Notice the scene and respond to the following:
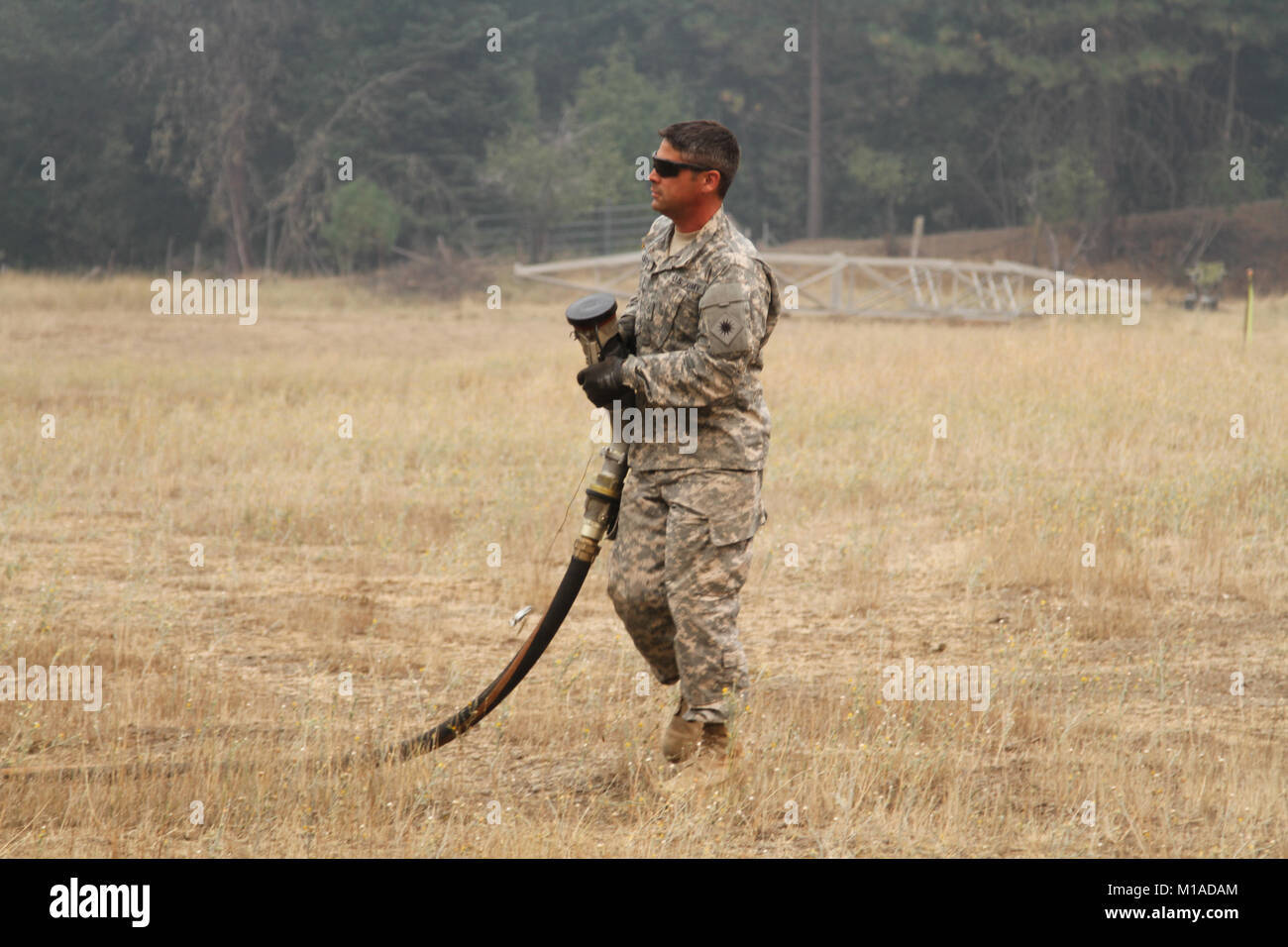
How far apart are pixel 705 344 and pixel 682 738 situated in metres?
1.29

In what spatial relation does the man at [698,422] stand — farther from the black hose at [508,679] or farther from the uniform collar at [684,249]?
the black hose at [508,679]

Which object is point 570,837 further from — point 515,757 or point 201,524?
point 201,524

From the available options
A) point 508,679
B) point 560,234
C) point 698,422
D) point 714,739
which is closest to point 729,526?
point 698,422

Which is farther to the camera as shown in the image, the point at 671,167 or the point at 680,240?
the point at 680,240

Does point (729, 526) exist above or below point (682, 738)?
above

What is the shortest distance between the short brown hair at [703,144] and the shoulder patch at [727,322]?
1.15 ft

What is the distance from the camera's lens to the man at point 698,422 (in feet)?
13.7

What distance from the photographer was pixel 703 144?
423 cm

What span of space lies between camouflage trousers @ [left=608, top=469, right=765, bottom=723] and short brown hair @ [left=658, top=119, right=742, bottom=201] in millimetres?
946

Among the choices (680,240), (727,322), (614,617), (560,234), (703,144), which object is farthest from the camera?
(560,234)

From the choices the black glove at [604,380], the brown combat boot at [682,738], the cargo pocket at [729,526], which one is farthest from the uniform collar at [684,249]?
the brown combat boot at [682,738]

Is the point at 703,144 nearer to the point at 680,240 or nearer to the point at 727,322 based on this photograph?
the point at 680,240

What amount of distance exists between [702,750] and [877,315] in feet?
65.3

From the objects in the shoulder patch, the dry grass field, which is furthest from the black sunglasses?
the dry grass field
